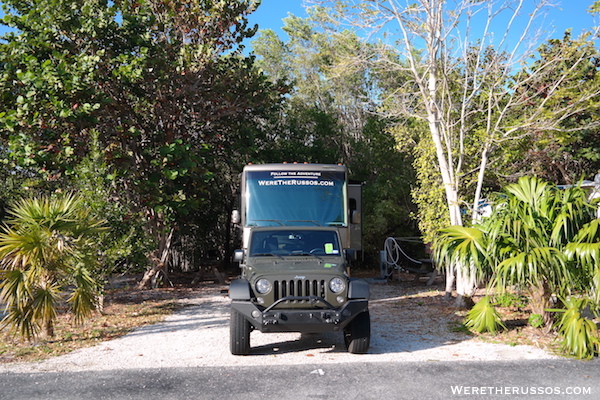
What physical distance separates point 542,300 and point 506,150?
5.27 m

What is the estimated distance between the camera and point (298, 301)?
291 inches

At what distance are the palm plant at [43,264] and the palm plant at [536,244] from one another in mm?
5774

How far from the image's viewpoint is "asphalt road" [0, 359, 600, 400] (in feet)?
19.6

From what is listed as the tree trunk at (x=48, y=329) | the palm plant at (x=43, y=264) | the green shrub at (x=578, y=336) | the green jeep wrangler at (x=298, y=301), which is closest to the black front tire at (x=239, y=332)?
the green jeep wrangler at (x=298, y=301)

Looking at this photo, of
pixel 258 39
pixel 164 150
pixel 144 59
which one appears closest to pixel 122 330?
pixel 164 150

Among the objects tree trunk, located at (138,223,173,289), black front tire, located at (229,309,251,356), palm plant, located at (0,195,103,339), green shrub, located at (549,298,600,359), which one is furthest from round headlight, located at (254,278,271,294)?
tree trunk, located at (138,223,173,289)

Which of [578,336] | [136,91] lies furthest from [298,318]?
[136,91]

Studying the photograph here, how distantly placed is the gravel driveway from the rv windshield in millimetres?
2201

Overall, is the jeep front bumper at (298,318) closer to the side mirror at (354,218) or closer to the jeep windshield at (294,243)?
the jeep windshield at (294,243)

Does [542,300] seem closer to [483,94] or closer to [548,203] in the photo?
[548,203]

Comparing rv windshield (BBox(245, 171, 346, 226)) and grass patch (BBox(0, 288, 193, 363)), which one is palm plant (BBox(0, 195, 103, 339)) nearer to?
grass patch (BBox(0, 288, 193, 363))

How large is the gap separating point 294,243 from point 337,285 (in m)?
1.29

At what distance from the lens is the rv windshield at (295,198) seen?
11141 mm

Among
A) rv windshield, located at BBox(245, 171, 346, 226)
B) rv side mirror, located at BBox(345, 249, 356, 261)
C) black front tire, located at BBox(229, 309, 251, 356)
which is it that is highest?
rv windshield, located at BBox(245, 171, 346, 226)
